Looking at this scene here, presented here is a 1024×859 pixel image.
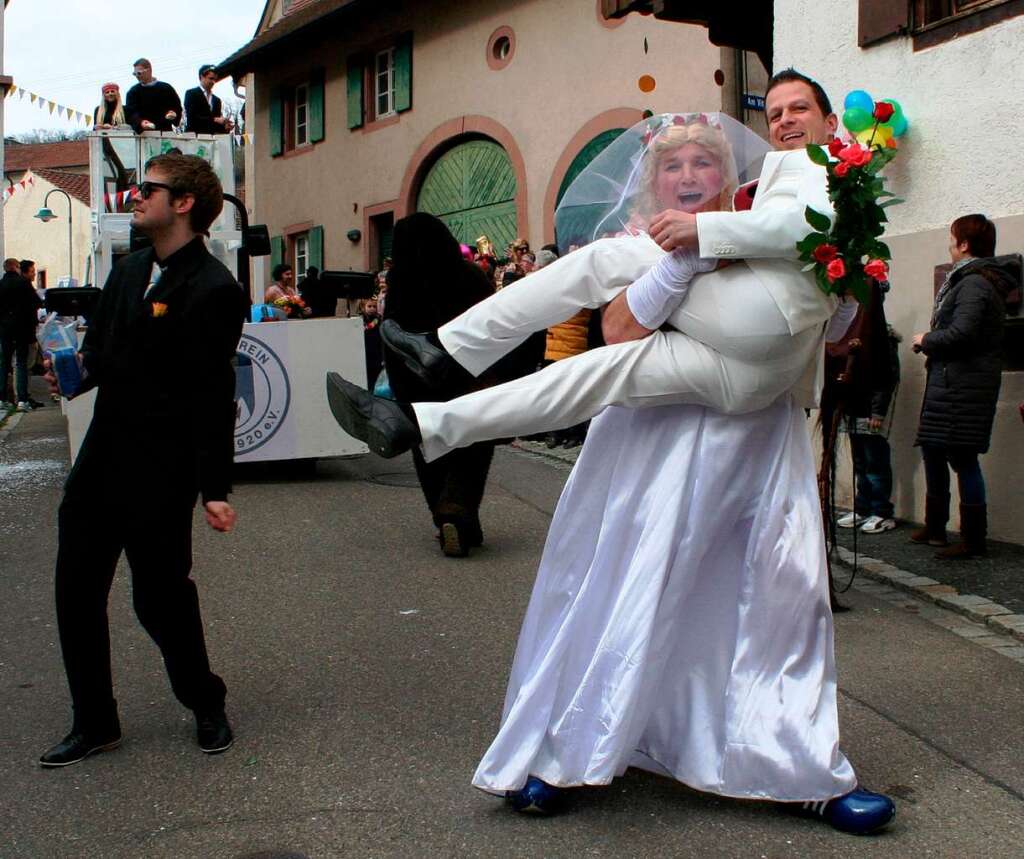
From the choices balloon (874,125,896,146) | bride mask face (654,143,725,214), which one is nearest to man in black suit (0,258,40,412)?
bride mask face (654,143,725,214)

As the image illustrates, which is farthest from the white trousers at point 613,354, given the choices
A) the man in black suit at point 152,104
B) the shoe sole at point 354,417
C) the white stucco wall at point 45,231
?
the white stucco wall at point 45,231

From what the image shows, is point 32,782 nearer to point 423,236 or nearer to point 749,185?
point 749,185

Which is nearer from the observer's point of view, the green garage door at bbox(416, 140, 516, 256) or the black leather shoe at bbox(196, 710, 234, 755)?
the black leather shoe at bbox(196, 710, 234, 755)

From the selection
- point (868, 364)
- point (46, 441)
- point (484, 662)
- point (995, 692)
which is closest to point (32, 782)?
point (484, 662)

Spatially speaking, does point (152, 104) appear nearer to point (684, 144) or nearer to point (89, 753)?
point (89, 753)

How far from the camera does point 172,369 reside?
4082mm

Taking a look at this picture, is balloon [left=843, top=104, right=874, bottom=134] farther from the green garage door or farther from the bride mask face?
the green garage door

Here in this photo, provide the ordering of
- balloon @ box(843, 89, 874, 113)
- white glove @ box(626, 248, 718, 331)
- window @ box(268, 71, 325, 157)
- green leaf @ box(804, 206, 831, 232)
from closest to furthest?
green leaf @ box(804, 206, 831, 232)
white glove @ box(626, 248, 718, 331)
balloon @ box(843, 89, 874, 113)
window @ box(268, 71, 325, 157)

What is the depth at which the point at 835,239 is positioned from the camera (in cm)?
328

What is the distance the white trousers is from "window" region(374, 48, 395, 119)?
67.4 feet

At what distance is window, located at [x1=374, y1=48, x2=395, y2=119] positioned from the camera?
23375 millimetres

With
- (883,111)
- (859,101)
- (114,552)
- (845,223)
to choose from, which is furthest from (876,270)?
(859,101)

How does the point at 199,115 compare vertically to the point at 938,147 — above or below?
above

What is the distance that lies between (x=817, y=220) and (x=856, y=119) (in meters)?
5.36
